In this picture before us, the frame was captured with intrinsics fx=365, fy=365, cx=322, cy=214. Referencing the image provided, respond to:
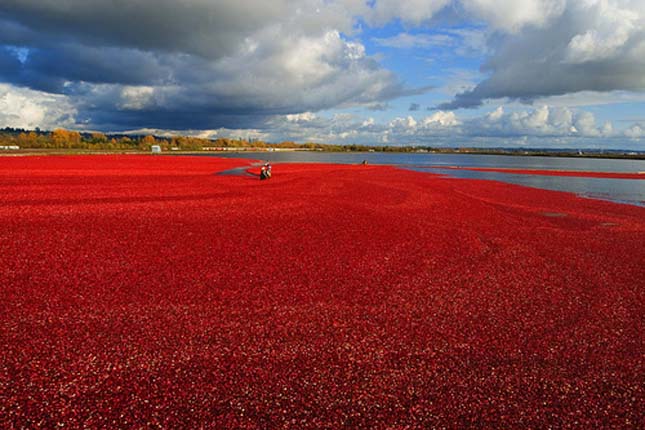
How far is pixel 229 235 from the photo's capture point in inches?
561

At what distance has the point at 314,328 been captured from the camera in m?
7.10

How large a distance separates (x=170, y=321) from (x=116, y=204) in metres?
15.9

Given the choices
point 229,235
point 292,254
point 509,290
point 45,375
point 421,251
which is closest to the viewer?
point 45,375

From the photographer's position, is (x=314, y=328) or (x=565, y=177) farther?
(x=565, y=177)

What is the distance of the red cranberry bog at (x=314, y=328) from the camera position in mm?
4871

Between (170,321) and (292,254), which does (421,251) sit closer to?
(292,254)

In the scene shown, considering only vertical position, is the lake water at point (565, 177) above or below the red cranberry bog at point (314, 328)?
above

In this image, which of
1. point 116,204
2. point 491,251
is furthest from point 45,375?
point 116,204

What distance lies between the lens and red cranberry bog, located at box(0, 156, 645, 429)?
4.87 m

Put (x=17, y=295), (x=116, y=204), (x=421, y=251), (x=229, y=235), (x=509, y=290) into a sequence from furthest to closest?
(x=116, y=204) < (x=229, y=235) < (x=421, y=251) < (x=509, y=290) < (x=17, y=295)

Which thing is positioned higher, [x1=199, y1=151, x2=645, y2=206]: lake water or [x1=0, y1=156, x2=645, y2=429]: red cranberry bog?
[x1=199, y1=151, x2=645, y2=206]: lake water

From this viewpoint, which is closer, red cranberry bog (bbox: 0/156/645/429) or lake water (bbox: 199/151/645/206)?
red cranberry bog (bbox: 0/156/645/429)

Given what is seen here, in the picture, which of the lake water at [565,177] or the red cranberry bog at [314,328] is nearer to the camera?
the red cranberry bog at [314,328]

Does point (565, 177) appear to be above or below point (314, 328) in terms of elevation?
above
